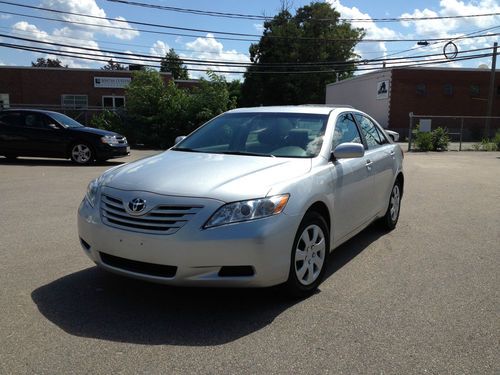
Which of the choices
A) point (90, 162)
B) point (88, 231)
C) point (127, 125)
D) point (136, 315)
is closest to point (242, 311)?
point (136, 315)

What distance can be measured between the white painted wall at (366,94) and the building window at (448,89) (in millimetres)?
4432

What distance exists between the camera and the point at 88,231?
405 cm

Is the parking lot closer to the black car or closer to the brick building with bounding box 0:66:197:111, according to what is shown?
the black car

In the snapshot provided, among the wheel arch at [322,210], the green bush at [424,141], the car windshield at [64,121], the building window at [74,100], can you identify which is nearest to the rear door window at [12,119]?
the car windshield at [64,121]

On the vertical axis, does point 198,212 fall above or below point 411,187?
above

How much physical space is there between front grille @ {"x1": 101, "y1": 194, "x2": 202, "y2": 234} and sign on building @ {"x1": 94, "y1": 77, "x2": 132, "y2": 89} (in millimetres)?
39668

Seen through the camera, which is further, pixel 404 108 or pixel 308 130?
pixel 404 108

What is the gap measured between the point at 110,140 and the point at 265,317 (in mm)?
11583

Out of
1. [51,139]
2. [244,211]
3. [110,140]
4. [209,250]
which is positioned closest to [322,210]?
[244,211]

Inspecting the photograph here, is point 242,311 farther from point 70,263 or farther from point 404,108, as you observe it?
point 404,108

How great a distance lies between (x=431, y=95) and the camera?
36.3 metres

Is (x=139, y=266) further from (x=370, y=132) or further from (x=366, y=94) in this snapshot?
(x=366, y=94)

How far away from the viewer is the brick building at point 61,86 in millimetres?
40375

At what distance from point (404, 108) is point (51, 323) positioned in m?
34.9
